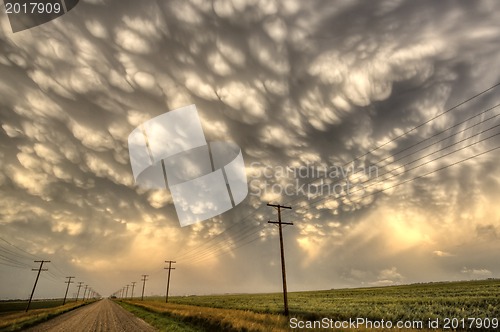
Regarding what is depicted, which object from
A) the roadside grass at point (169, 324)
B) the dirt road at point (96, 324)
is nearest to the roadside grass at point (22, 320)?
the dirt road at point (96, 324)

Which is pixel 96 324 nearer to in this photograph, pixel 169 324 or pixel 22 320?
pixel 169 324

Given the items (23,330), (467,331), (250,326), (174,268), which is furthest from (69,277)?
(467,331)

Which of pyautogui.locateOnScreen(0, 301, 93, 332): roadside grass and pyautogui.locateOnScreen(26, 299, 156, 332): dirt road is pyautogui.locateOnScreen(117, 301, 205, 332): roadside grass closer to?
pyautogui.locateOnScreen(26, 299, 156, 332): dirt road

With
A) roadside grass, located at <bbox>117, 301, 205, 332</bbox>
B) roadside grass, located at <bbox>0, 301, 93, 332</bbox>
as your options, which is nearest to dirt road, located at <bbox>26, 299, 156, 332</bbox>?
roadside grass, located at <bbox>117, 301, 205, 332</bbox>

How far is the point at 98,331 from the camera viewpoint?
755 inches

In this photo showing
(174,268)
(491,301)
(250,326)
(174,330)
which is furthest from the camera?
(174,268)

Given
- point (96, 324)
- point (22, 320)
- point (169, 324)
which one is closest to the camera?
point (169, 324)

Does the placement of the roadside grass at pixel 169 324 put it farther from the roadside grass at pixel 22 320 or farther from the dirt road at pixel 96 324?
the roadside grass at pixel 22 320

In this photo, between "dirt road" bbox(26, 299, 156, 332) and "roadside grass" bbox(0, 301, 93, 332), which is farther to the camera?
"roadside grass" bbox(0, 301, 93, 332)

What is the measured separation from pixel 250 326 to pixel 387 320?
12.8 meters

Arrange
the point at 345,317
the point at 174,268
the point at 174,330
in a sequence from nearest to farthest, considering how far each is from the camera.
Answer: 1. the point at 174,330
2. the point at 345,317
3. the point at 174,268

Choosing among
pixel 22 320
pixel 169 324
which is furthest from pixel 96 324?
pixel 22 320

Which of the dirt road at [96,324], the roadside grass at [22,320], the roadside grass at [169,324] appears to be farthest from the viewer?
the roadside grass at [22,320]

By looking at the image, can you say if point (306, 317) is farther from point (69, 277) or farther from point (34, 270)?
point (69, 277)
